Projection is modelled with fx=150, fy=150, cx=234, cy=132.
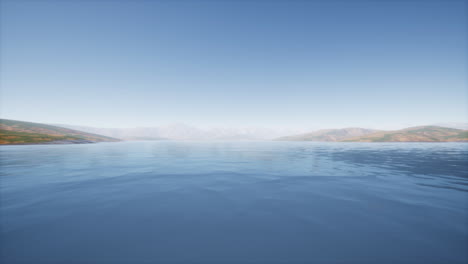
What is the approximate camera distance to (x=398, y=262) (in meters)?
4.40

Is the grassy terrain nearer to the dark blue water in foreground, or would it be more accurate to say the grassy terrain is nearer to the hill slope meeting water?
the hill slope meeting water

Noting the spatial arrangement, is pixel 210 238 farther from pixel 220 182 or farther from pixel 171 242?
pixel 220 182

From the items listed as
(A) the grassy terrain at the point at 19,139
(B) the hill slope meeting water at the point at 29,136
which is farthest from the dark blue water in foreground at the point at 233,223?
(B) the hill slope meeting water at the point at 29,136

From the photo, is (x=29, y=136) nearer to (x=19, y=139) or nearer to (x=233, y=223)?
(x=19, y=139)

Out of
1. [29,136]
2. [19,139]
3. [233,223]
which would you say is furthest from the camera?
[29,136]

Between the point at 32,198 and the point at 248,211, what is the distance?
494 inches

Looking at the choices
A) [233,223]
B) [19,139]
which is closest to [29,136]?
[19,139]

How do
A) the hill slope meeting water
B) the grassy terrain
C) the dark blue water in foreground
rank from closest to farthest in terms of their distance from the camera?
1. the dark blue water in foreground
2. the grassy terrain
3. the hill slope meeting water

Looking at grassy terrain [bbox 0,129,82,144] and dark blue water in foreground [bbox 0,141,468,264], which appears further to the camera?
grassy terrain [bbox 0,129,82,144]

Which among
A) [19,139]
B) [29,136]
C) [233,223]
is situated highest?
[29,136]

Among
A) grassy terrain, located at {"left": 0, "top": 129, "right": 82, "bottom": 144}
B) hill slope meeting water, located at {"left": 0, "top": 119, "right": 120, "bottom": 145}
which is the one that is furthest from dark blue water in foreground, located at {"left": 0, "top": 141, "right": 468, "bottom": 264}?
hill slope meeting water, located at {"left": 0, "top": 119, "right": 120, "bottom": 145}

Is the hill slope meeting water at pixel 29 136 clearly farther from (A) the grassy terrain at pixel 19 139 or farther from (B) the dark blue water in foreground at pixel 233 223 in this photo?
(B) the dark blue water in foreground at pixel 233 223

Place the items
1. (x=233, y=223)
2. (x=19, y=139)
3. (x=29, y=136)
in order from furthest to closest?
(x=29, y=136) < (x=19, y=139) < (x=233, y=223)

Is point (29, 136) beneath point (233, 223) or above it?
above
